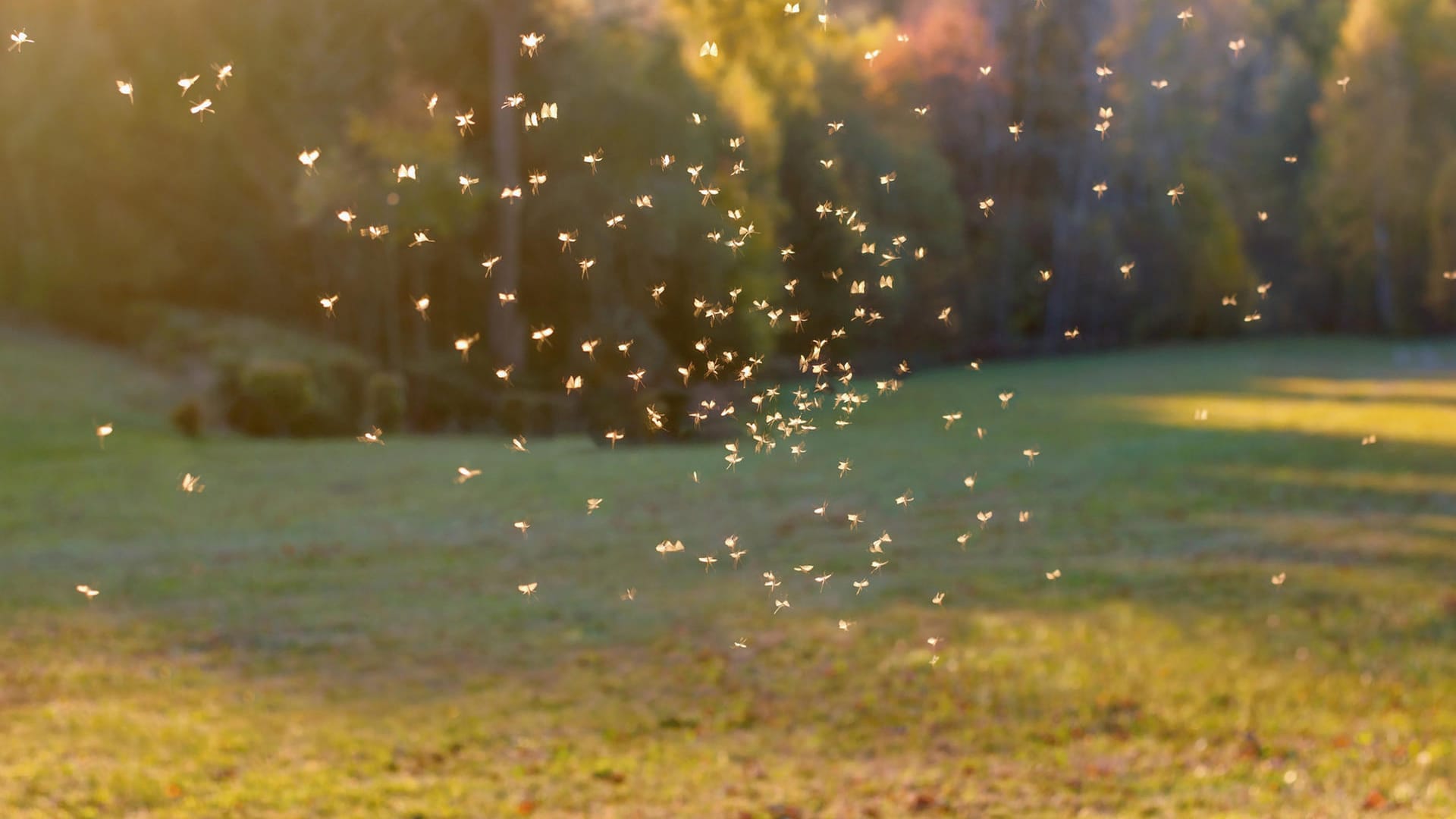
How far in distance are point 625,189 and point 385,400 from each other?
5.68 metres

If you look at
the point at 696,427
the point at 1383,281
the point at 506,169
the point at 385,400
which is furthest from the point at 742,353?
the point at 1383,281

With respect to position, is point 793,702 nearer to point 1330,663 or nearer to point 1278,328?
point 1330,663

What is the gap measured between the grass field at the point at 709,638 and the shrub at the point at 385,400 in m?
2.45

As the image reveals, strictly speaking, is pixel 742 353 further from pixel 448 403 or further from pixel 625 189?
pixel 448 403

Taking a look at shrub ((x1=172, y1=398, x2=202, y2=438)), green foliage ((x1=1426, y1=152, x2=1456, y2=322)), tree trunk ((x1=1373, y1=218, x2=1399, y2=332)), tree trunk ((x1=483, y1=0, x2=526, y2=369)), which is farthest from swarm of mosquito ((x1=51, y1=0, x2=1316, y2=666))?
tree trunk ((x1=1373, y1=218, x2=1399, y2=332))

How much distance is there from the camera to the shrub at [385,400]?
2350 centimetres

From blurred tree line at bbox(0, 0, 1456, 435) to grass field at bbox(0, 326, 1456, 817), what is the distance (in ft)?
9.10

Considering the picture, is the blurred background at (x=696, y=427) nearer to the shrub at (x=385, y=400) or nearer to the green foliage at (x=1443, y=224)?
the green foliage at (x=1443, y=224)

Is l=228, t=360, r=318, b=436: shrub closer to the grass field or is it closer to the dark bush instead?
the grass field

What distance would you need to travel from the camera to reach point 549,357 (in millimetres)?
25484

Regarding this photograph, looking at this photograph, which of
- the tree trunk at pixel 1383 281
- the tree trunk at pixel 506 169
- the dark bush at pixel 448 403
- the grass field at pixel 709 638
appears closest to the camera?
the grass field at pixel 709 638

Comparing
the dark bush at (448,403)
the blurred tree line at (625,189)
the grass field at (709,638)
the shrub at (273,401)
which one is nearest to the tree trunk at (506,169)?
the blurred tree line at (625,189)

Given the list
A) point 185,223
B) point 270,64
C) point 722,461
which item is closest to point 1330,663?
point 722,461

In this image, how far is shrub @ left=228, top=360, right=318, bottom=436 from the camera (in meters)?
22.3
